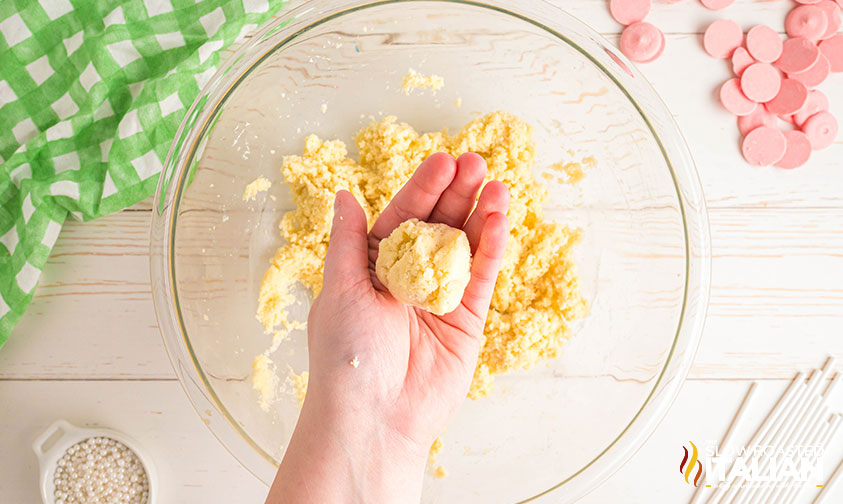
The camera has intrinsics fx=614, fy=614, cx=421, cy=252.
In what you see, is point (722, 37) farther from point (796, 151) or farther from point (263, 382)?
point (263, 382)

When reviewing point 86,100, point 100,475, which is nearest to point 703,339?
point 100,475

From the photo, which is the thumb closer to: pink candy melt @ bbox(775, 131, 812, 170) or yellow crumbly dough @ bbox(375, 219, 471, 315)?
yellow crumbly dough @ bbox(375, 219, 471, 315)

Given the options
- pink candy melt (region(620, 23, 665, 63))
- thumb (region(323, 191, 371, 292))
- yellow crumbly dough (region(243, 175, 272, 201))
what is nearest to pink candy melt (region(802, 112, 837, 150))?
pink candy melt (region(620, 23, 665, 63))

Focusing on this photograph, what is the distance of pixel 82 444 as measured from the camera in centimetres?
146

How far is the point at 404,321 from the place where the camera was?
119cm

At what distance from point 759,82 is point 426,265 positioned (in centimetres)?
103

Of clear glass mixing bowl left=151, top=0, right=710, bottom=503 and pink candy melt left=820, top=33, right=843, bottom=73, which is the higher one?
pink candy melt left=820, top=33, right=843, bottom=73

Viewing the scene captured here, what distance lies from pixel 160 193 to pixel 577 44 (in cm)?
98

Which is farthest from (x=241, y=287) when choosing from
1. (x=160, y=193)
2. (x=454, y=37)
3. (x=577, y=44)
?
(x=577, y=44)

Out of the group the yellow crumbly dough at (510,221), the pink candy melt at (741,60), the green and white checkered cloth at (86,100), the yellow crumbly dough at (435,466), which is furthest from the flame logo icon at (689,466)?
the green and white checkered cloth at (86,100)

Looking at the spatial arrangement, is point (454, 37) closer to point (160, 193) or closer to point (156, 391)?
point (160, 193)

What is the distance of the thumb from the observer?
1.13 m

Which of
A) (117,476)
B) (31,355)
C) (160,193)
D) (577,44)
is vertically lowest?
(117,476)

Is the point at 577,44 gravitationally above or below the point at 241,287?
above
